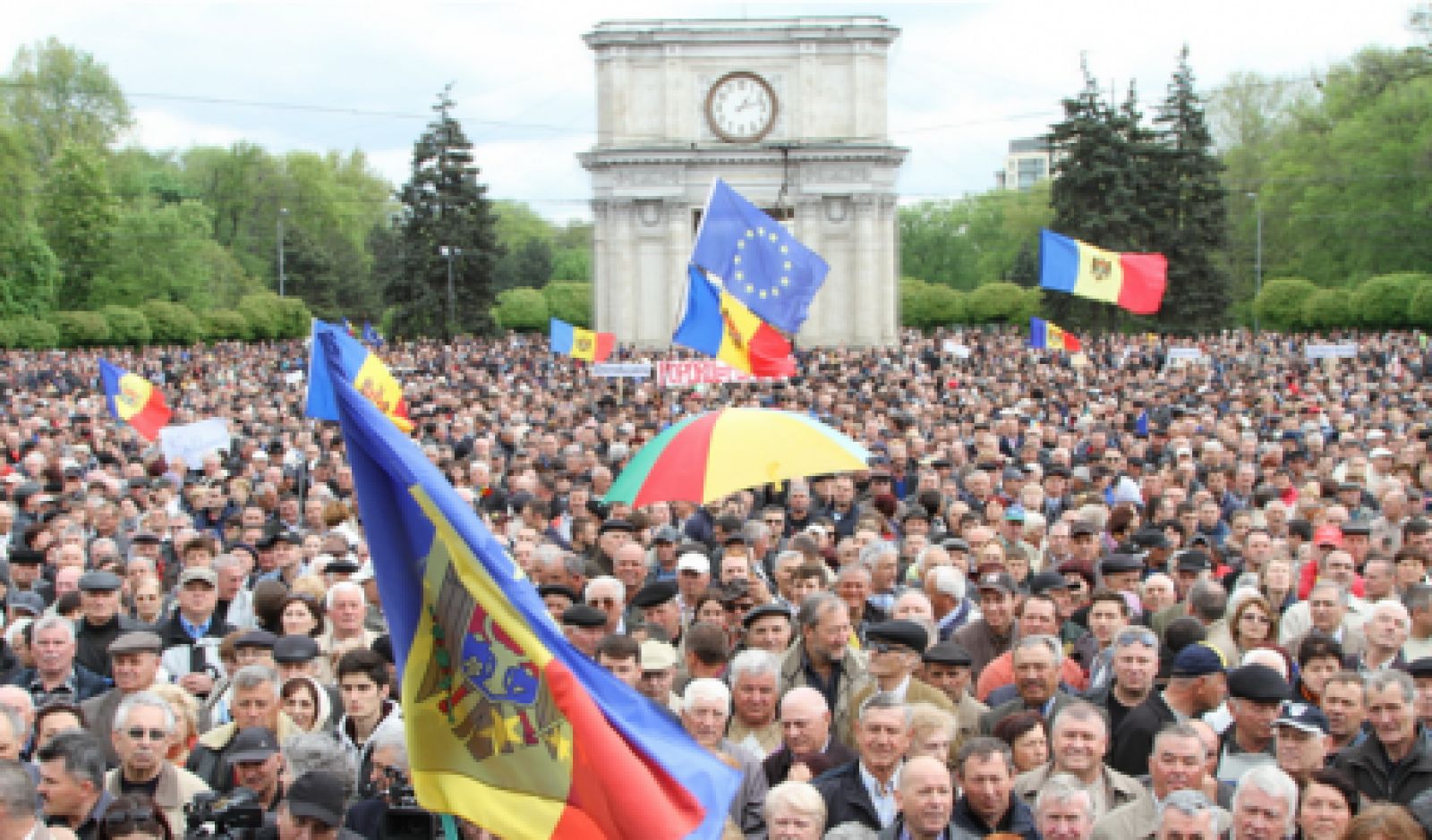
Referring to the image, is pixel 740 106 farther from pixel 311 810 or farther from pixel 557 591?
pixel 311 810

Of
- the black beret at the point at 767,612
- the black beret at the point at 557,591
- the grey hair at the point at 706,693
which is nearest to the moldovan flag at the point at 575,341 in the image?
the black beret at the point at 557,591

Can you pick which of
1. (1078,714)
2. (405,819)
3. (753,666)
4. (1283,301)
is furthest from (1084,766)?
(1283,301)

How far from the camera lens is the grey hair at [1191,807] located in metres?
6.13

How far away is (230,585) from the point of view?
1108 centimetres

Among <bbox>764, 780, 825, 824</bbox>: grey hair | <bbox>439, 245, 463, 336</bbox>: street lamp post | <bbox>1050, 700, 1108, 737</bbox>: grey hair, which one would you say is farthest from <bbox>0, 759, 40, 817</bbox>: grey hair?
<bbox>439, 245, 463, 336</bbox>: street lamp post

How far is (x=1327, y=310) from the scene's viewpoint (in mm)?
61594

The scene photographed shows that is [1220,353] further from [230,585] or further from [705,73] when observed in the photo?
[230,585]

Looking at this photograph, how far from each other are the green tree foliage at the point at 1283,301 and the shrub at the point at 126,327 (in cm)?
3816

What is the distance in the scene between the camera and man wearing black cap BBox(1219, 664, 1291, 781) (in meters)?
7.50

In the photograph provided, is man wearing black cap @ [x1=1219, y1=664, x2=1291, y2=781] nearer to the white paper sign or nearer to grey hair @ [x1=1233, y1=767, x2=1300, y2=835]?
grey hair @ [x1=1233, y1=767, x2=1300, y2=835]

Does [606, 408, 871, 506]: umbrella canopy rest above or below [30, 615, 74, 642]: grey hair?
above

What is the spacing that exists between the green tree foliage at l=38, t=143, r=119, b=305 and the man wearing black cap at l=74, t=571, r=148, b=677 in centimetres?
6525

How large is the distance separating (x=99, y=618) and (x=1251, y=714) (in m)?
6.04

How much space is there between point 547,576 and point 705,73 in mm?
53796
